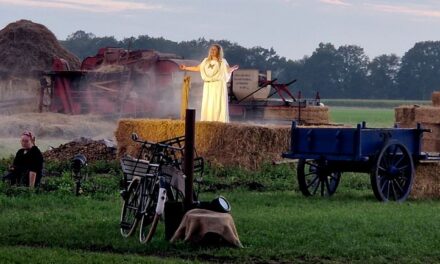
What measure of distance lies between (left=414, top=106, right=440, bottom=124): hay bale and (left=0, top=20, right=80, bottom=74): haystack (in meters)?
27.8

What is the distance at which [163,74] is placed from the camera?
139ft

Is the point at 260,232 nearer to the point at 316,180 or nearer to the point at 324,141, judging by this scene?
the point at 324,141

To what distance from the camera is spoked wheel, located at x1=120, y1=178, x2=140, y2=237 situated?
12.8 meters

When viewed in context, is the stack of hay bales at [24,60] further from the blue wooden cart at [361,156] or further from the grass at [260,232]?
the grass at [260,232]

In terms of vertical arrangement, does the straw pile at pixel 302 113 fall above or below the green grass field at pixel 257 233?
above

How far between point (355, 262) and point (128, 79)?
104 ft

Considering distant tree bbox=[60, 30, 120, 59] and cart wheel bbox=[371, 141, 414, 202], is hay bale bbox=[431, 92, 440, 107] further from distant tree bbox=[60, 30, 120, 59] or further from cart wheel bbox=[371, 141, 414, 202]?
distant tree bbox=[60, 30, 120, 59]

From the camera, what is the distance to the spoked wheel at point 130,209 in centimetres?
1284

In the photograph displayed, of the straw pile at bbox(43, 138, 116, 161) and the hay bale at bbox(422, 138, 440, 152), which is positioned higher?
the hay bale at bbox(422, 138, 440, 152)

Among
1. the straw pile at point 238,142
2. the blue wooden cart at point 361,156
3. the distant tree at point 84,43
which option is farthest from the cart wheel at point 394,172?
the distant tree at point 84,43

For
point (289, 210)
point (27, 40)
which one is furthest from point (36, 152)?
point (27, 40)

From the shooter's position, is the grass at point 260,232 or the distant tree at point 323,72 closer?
the grass at point 260,232

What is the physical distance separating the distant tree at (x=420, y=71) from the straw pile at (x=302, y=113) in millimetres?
84690

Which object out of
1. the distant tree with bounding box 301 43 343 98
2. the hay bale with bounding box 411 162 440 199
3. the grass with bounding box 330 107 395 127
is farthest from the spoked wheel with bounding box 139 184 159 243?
the distant tree with bounding box 301 43 343 98
